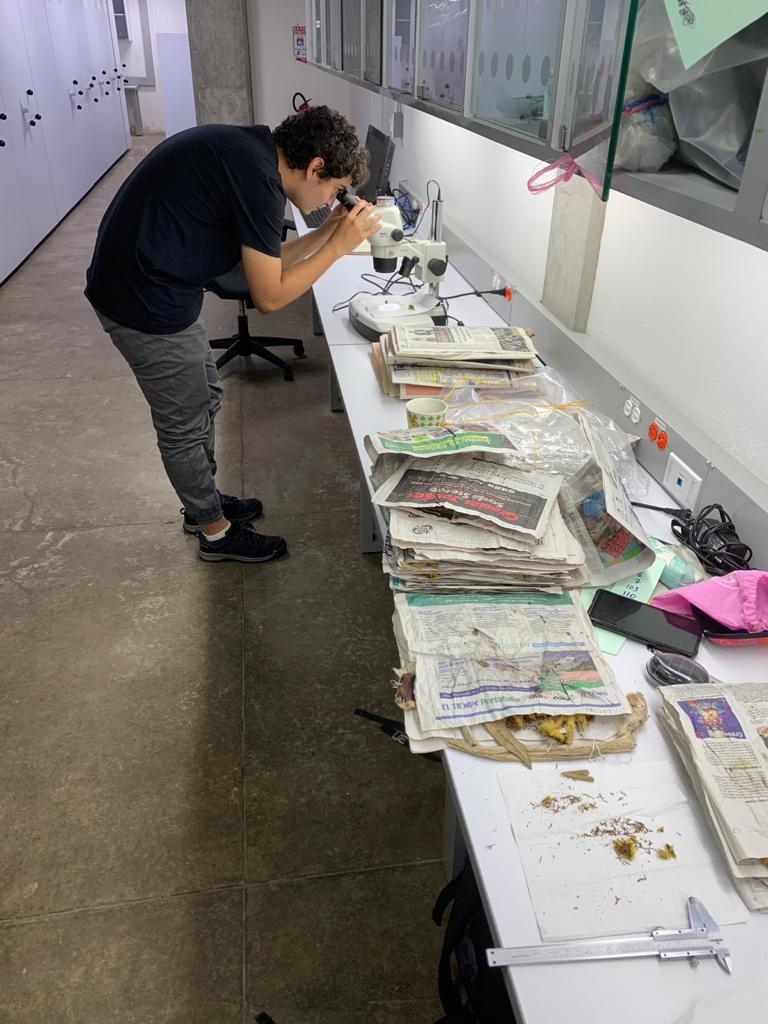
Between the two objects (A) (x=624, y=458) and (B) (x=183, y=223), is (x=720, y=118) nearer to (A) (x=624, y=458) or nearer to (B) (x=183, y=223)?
(A) (x=624, y=458)

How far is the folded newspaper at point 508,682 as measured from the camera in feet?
3.09

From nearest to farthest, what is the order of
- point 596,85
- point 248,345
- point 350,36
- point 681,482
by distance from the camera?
point 596,85 < point 681,482 < point 350,36 < point 248,345

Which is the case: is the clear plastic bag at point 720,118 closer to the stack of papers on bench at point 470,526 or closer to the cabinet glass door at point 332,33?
the stack of papers on bench at point 470,526

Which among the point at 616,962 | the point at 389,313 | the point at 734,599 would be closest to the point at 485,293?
the point at 389,313

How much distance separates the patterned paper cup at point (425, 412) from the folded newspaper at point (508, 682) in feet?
1.87

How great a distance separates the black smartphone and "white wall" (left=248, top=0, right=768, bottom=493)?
31 cm

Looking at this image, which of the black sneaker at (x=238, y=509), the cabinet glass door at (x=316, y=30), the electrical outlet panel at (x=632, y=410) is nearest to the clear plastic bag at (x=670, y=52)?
the electrical outlet panel at (x=632, y=410)

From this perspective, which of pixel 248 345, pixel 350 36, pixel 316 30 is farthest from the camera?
pixel 316 30

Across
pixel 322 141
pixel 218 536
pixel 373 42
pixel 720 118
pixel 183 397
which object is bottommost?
pixel 218 536

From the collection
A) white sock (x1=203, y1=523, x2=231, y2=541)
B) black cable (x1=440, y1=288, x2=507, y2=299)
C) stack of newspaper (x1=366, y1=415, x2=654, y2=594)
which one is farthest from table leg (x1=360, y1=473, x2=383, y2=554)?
stack of newspaper (x1=366, y1=415, x2=654, y2=594)

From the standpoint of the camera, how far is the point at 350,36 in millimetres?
3090

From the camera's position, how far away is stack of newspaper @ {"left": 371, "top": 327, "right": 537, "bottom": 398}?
180 centimetres

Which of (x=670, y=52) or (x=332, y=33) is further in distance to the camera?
(x=332, y=33)

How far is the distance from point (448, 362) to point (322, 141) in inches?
23.4
